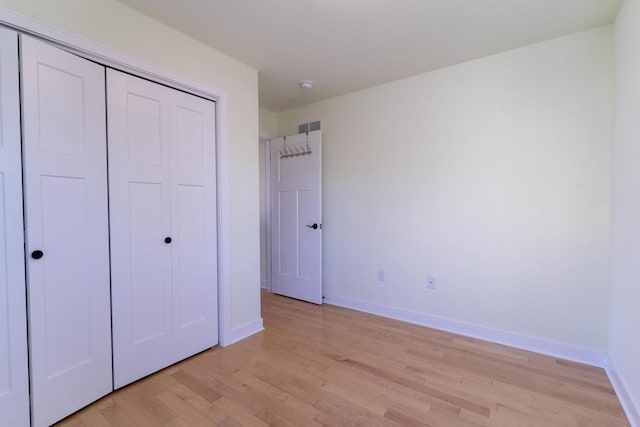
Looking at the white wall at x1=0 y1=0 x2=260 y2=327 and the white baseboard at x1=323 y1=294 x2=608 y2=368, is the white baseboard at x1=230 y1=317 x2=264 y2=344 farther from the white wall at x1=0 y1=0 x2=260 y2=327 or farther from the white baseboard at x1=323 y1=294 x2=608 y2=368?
the white baseboard at x1=323 y1=294 x2=608 y2=368

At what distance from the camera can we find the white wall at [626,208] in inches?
61.6

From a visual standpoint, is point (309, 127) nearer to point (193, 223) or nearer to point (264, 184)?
point (264, 184)

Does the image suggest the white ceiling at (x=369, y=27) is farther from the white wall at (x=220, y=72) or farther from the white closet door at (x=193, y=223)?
the white closet door at (x=193, y=223)

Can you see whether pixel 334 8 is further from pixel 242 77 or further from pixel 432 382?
pixel 432 382

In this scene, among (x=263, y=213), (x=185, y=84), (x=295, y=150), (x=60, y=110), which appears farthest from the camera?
(x=263, y=213)

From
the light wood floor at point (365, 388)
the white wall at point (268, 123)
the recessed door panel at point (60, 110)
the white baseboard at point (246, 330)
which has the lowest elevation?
the light wood floor at point (365, 388)

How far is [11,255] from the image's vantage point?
1439 mm

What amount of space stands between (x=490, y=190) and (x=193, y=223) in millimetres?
2514

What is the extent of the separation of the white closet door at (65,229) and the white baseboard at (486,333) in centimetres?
238

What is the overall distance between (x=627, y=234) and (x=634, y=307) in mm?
413

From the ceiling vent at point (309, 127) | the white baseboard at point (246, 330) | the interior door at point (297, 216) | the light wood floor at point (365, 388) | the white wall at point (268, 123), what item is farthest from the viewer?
the white wall at point (268, 123)

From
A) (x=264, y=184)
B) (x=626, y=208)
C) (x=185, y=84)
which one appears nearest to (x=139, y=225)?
(x=185, y=84)

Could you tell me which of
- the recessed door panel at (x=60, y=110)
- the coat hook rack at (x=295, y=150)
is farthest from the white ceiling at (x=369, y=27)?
the coat hook rack at (x=295, y=150)

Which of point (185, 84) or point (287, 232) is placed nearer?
point (185, 84)
